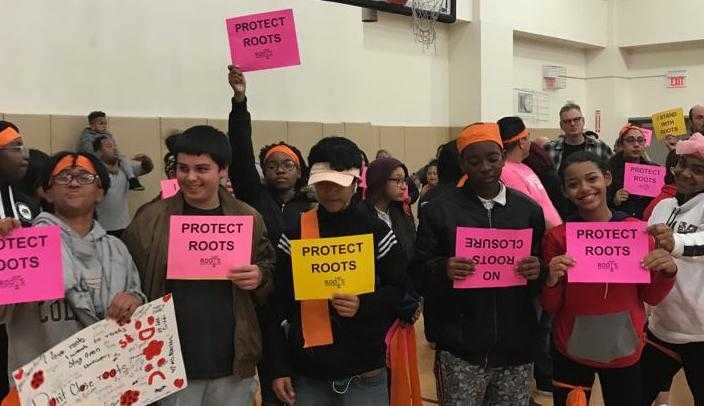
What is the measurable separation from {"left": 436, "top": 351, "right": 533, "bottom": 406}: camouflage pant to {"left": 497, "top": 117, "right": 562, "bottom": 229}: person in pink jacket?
0.98m

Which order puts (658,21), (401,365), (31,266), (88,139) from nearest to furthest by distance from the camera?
1. (31,266)
2. (401,365)
3. (88,139)
4. (658,21)

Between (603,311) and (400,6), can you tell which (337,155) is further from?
(400,6)

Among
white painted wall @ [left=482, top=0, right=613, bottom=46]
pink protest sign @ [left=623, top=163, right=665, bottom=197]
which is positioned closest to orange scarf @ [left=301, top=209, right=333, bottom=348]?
pink protest sign @ [left=623, top=163, right=665, bottom=197]

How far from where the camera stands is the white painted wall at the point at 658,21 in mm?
11039

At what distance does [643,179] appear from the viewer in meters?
5.18

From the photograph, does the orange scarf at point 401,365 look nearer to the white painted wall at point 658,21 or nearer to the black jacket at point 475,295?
the black jacket at point 475,295

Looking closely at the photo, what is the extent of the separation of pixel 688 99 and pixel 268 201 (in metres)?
10.7

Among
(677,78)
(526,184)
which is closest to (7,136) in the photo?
(526,184)

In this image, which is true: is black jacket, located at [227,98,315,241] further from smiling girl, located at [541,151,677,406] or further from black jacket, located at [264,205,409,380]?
smiling girl, located at [541,151,677,406]

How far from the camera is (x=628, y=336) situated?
2.45 m

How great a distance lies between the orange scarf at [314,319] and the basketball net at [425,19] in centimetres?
660

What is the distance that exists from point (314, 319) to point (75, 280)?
2.48 feet

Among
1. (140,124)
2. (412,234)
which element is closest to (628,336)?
(412,234)

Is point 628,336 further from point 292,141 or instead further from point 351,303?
point 292,141
